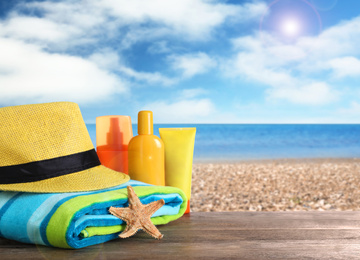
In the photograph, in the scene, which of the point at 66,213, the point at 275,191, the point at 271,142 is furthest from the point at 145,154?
the point at 271,142

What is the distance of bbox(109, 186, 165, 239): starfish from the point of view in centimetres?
82

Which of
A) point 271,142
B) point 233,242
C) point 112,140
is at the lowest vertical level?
point 271,142

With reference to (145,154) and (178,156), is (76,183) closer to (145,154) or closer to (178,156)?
(145,154)

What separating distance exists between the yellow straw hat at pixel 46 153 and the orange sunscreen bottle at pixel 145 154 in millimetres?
94

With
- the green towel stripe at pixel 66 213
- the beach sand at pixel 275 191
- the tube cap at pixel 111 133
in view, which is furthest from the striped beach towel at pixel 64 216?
the beach sand at pixel 275 191

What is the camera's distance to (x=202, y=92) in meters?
14.9

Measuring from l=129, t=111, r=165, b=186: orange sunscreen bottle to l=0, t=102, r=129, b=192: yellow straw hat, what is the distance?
94 millimetres

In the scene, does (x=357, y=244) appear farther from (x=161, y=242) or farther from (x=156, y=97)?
(x=156, y=97)

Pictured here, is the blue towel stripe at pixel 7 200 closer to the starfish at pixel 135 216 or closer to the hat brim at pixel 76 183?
the hat brim at pixel 76 183

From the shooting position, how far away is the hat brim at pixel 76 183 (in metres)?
0.84

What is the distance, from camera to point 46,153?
91 cm

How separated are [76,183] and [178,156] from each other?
37 centimetres

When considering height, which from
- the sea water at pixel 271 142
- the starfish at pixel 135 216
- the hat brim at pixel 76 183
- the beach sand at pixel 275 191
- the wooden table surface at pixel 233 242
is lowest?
the beach sand at pixel 275 191

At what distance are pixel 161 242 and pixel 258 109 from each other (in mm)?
16148
